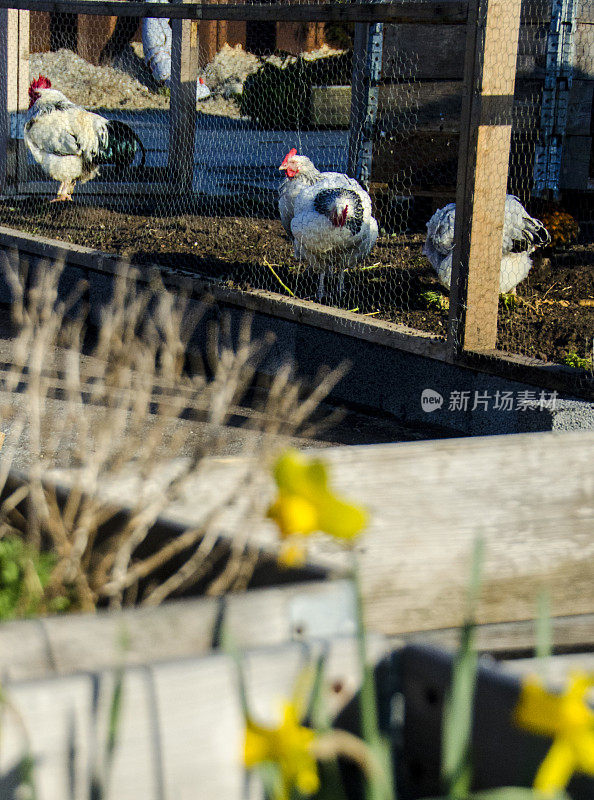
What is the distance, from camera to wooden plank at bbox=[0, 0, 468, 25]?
3.47m

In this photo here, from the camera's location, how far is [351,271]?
505cm

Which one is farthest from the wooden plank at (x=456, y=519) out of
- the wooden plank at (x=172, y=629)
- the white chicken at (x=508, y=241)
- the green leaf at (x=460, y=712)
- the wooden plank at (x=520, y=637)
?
the white chicken at (x=508, y=241)

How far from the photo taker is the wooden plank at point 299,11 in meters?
3.47

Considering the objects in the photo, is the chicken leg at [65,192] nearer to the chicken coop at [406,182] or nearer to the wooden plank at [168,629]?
the chicken coop at [406,182]

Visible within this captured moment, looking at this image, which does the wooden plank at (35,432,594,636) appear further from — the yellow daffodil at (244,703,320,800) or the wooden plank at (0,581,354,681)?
the yellow daffodil at (244,703,320,800)

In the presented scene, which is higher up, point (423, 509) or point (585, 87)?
point (585, 87)

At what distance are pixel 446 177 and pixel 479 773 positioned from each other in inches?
219

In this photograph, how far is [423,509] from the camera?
5.16 feet

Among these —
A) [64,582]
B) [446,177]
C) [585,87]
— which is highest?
[585,87]

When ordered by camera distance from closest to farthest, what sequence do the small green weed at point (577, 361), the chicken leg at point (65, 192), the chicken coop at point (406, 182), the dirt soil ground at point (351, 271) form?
1. the chicken coop at point (406, 182)
2. the small green weed at point (577, 361)
3. the dirt soil ground at point (351, 271)
4. the chicken leg at point (65, 192)

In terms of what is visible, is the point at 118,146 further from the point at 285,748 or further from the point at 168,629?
the point at 285,748

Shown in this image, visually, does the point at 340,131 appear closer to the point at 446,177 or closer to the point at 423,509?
the point at 446,177

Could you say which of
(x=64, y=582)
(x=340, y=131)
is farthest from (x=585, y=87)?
(x=64, y=582)

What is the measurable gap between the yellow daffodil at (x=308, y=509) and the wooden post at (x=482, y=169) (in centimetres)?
303
